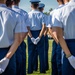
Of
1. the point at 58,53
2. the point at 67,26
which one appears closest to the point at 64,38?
the point at 67,26

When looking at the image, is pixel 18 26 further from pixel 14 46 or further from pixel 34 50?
pixel 34 50

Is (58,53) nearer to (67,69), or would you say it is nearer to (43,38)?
(67,69)

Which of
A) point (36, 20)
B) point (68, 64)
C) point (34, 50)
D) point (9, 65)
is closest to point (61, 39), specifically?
point (68, 64)

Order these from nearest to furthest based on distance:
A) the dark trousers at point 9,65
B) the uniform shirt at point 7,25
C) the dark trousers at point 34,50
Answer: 1. the uniform shirt at point 7,25
2. the dark trousers at point 9,65
3. the dark trousers at point 34,50

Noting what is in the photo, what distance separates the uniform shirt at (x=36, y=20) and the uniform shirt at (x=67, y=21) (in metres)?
3.91

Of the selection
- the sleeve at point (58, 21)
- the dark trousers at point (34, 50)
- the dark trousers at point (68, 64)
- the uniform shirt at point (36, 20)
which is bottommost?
the dark trousers at point (34, 50)

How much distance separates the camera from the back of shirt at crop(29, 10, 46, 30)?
877 cm

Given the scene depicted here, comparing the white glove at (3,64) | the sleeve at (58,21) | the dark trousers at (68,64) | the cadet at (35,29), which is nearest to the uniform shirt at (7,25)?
the white glove at (3,64)

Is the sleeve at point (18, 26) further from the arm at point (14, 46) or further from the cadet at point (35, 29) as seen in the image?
the cadet at point (35, 29)

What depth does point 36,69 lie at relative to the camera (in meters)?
9.54

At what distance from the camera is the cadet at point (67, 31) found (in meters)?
4.79

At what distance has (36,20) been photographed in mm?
8766

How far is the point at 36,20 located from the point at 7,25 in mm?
4288

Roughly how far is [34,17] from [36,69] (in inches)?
60.1
